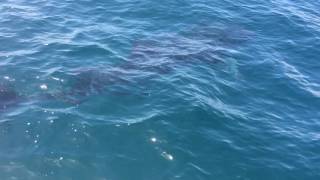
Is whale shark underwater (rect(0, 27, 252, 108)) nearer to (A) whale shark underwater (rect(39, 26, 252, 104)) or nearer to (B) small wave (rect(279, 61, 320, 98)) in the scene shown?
(A) whale shark underwater (rect(39, 26, 252, 104))

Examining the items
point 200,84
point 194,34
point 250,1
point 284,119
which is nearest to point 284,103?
point 284,119

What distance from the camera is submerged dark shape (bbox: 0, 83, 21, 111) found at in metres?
21.4

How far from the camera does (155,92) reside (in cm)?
2339

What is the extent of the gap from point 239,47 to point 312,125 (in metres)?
8.06

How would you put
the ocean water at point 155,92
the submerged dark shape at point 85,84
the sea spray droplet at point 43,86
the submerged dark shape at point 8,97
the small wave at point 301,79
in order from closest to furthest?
the ocean water at point 155,92 → the submerged dark shape at point 8,97 → the submerged dark shape at point 85,84 → the sea spray droplet at point 43,86 → the small wave at point 301,79

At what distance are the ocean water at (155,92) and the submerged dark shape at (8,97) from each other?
0.16 ft

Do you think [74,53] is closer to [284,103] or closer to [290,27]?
[284,103]

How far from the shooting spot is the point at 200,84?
24578mm

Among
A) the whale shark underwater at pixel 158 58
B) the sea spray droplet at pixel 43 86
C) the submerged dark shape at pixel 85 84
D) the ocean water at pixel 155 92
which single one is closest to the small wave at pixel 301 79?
the ocean water at pixel 155 92

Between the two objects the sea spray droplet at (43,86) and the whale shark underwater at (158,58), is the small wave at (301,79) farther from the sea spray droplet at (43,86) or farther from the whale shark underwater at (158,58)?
the sea spray droplet at (43,86)

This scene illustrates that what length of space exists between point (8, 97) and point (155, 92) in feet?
24.4

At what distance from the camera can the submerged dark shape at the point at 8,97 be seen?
21.4 metres

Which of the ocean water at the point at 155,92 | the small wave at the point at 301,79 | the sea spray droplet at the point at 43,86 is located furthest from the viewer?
the small wave at the point at 301,79

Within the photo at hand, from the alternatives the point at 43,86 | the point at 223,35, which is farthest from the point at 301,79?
the point at 43,86
